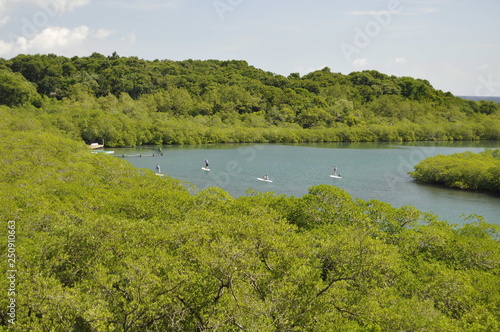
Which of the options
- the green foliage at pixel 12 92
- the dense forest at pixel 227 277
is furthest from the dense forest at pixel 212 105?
the dense forest at pixel 227 277

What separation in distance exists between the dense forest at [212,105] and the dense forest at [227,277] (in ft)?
240

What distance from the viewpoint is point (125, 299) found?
10867 mm

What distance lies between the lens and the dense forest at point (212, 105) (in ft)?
294

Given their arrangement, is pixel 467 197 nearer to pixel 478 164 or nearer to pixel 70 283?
pixel 478 164

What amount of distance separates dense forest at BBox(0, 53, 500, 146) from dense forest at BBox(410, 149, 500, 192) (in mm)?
52635

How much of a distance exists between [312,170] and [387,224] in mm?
37747

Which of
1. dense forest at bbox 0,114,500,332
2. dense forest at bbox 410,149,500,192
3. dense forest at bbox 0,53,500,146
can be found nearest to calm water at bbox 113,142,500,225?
dense forest at bbox 410,149,500,192

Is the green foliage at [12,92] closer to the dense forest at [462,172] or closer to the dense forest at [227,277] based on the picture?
the dense forest at [227,277]

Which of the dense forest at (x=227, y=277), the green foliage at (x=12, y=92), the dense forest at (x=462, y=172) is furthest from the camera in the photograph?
the green foliage at (x=12, y=92)

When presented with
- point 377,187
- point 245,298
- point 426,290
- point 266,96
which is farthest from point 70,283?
point 266,96

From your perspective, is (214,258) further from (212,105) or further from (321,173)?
(212,105)

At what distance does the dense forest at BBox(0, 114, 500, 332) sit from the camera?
10.5 meters

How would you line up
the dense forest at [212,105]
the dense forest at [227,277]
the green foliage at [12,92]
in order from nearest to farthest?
the dense forest at [227,277] < the green foliage at [12,92] < the dense forest at [212,105]

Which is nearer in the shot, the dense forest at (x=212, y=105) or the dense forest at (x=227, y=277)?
the dense forest at (x=227, y=277)
